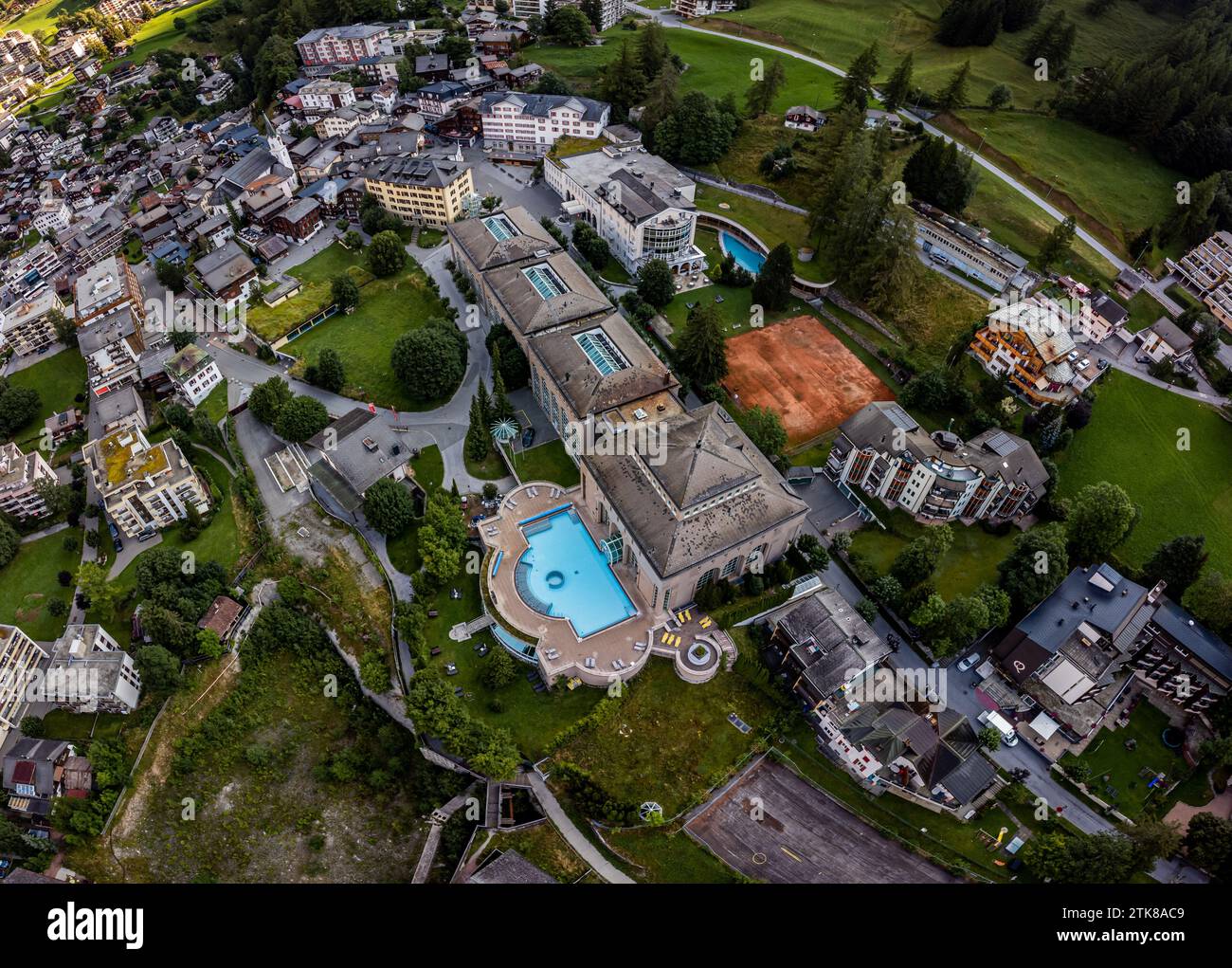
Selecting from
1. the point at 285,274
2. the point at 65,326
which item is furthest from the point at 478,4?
the point at 65,326

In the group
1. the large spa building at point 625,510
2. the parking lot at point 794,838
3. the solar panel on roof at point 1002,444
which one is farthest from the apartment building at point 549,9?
the parking lot at point 794,838

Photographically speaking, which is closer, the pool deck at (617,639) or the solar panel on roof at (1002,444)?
the pool deck at (617,639)

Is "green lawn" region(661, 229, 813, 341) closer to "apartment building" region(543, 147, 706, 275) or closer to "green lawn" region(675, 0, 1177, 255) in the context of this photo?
"apartment building" region(543, 147, 706, 275)

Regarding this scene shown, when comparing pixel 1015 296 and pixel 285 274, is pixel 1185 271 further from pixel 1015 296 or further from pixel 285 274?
pixel 285 274

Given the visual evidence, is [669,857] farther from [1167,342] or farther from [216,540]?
[1167,342]

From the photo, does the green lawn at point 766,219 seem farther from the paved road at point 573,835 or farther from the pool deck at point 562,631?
the paved road at point 573,835

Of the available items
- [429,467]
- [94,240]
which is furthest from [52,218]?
[429,467]
